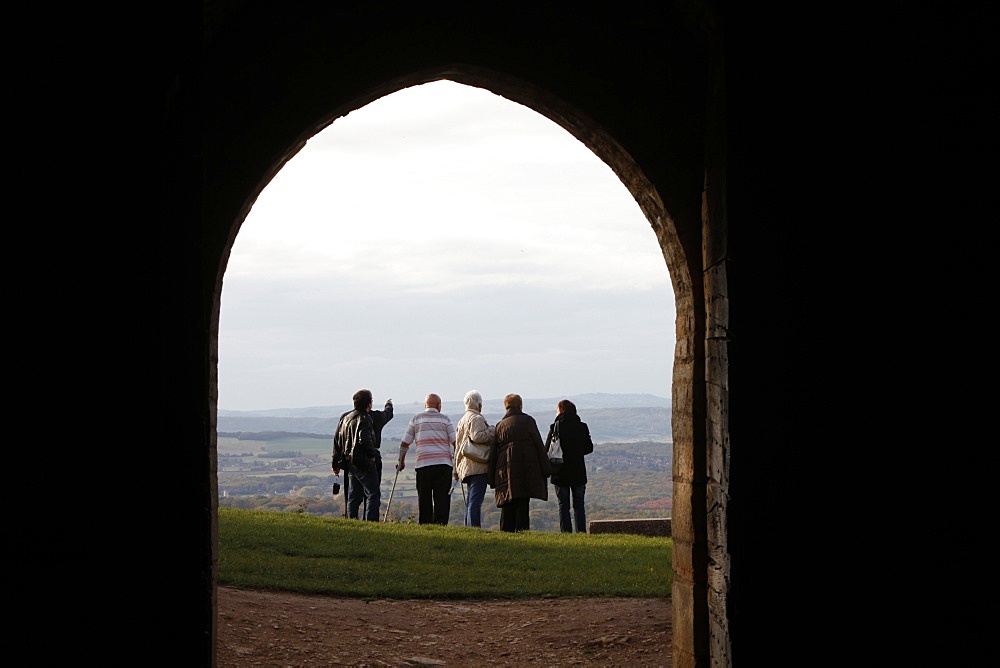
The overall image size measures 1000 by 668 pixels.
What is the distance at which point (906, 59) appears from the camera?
3.92m

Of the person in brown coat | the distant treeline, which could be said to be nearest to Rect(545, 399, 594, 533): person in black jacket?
the person in brown coat

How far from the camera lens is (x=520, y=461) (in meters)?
9.41

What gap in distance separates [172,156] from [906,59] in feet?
8.95

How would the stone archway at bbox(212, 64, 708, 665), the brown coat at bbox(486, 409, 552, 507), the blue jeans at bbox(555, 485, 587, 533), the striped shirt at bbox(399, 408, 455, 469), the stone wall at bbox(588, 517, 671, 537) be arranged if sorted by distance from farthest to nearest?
the stone wall at bbox(588, 517, 671, 537)
the blue jeans at bbox(555, 485, 587, 533)
the striped shirt at bbox(399, 408, 455, 469)
the brown coat at bbox(486, 409, 552, 507)
the stone archway at bbox(212, 64, 708, 665)

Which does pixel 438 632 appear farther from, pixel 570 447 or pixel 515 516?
pixel 570 447

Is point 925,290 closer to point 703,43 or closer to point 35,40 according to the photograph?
point 703,43

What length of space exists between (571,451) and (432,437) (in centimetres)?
135

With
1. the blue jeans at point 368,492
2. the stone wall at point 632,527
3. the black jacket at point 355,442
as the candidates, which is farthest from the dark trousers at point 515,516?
the black jacket at point 355,442

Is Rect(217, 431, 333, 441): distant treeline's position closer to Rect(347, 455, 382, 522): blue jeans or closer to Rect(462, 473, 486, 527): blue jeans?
Rect(347, 455, 382, 522): blue jeans

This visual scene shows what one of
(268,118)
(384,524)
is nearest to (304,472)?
(384,524)

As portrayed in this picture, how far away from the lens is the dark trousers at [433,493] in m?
9.70

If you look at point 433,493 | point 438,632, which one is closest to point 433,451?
point 433,493

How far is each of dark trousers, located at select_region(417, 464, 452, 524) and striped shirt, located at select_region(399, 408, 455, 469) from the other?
0.25 ft

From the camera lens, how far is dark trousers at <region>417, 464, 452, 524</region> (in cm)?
970
